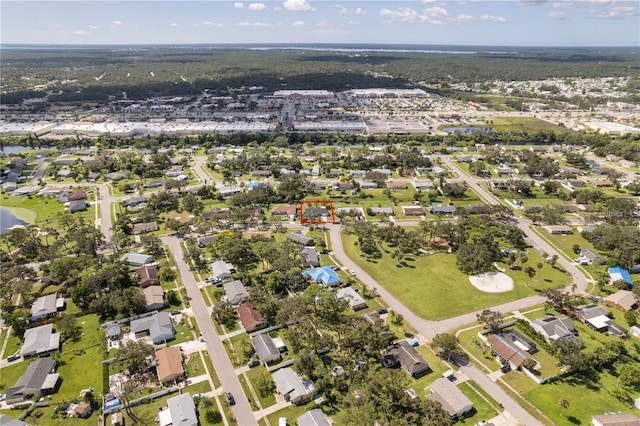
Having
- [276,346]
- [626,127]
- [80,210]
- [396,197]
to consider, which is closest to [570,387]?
[276,346]

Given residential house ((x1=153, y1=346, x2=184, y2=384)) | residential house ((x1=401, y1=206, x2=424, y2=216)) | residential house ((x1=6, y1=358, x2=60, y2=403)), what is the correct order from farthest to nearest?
residential house ((x1=401, y1=206, x2=424, y2=216)) < residential house ((x1=153, y1=346, x2=184, y2=384)) < residential house ((x1=6, y1=358, x2=60, y2=403))

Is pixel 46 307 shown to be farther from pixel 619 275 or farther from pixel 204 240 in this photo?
pixel 619 275

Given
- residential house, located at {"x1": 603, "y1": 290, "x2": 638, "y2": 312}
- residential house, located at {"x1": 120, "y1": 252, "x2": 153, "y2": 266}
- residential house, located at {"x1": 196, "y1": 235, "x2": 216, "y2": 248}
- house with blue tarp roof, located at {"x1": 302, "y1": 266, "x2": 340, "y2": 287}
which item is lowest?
residential house, located at {"x1": 603, "y1": 290, "x2": 638, "y2": 312}

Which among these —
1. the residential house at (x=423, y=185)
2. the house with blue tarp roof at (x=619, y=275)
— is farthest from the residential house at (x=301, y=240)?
the house with blue tarp roof at (x=619, y=275)

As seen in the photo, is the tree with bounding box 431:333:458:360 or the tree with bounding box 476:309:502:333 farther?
the tree with bounding box 476:309:502:333

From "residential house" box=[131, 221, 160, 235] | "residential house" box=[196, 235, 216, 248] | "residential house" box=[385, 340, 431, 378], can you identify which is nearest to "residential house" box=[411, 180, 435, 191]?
"residential house" box=[196, 235, 216, 248]

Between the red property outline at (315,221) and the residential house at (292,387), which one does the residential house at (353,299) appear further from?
the red property outline at (315,221)

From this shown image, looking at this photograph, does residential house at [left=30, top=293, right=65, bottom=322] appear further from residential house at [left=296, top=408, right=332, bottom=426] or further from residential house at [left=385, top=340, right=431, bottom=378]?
residential house at [left=385, top=340, right=431, bottom=378]
